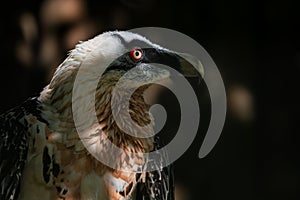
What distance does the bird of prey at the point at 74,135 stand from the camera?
3.88 m

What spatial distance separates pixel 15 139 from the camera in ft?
12.8

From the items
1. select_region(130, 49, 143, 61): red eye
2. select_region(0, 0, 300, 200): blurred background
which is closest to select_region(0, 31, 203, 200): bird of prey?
select_region(130, 49, 143, 61): red eye

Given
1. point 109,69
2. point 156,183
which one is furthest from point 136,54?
point 156,183

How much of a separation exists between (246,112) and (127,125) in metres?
1.92

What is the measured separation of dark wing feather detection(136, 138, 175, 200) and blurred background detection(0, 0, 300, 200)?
1301 millimetres

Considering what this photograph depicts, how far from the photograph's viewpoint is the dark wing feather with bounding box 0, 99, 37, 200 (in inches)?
152

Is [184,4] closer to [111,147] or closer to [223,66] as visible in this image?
[223,66]

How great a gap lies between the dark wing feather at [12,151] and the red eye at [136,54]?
1.87 feet

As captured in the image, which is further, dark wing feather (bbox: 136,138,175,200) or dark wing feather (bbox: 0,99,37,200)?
dark wing feather (bbox: 136,138,175,200)

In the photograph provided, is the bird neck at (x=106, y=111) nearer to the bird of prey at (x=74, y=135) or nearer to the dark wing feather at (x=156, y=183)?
the bird of prey at (x=74, y=135)

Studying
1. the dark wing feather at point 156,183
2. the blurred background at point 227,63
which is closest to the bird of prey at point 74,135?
the dark wing feather at point 156,183

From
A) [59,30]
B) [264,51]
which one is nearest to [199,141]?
[264,51]

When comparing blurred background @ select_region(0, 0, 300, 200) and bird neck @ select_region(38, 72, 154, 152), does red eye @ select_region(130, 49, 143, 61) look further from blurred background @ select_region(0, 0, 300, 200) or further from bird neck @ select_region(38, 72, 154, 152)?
blurred background @ select_region(0, 0, 300, 200)

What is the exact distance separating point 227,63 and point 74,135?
207 cm
